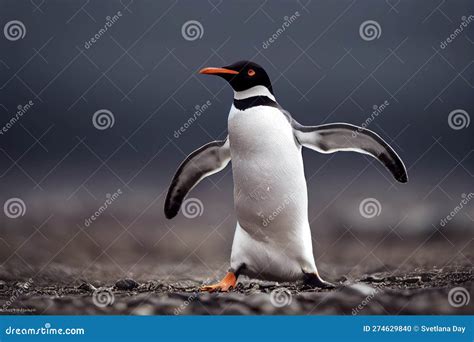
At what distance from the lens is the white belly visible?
3.71m

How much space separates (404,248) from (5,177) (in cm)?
182

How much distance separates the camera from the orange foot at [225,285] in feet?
12.3

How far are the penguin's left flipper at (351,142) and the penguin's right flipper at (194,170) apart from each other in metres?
0.37

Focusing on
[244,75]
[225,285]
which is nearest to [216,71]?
[244,75]

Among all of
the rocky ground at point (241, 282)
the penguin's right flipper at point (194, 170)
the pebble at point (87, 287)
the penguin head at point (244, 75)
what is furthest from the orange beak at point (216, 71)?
the pebble at point (87, 287)

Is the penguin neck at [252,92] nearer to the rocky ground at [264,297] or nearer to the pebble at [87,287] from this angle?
the rocky ground at [264,297]

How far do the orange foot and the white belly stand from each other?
0.05m

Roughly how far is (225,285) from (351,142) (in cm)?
83

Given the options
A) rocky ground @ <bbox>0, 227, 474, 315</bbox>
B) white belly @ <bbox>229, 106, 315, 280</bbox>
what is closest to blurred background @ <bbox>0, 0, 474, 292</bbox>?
rocky ground @ <bbox>0, 227, 474, 315</bbox>

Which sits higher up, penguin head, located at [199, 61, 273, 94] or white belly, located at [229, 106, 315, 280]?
penguin head, located at [199, 61, 273, 94]

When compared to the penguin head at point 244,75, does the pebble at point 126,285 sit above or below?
below

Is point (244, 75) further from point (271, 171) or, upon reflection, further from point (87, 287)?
point (87, 287)

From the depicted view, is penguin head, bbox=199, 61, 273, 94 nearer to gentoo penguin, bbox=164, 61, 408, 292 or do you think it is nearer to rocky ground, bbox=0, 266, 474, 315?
gentoo penguin, bbox=164, 61, 408, 292

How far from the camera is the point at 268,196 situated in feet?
12.2
